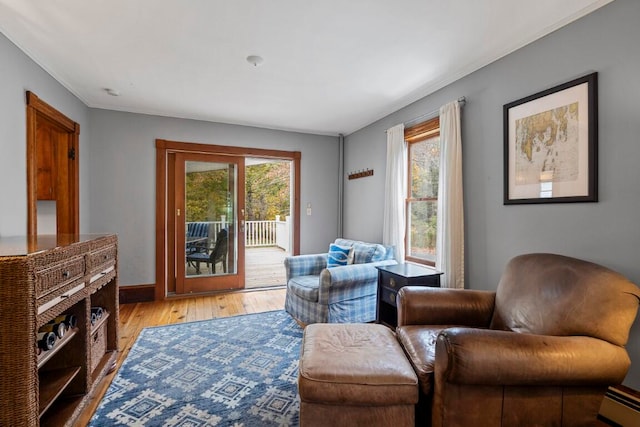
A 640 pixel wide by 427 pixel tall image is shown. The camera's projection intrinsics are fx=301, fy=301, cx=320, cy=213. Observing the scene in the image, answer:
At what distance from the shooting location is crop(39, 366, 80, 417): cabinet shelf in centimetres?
151

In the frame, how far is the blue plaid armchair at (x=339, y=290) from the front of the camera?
9.18ft

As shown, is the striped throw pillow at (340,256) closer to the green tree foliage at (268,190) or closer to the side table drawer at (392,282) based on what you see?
the side table drawer at (392,282)

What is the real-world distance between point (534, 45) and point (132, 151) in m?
4.28

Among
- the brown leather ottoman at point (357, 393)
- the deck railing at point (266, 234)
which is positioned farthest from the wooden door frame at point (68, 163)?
the deck railing at point (266, 234)

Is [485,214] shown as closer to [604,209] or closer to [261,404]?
[604,209]

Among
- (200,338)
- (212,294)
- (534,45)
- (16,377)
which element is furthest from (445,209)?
(212,294)

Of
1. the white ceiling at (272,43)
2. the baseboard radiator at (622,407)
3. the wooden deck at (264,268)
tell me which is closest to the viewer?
the baseboard radiator at (622,407)

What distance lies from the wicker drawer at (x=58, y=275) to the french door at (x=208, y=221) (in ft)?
7.92

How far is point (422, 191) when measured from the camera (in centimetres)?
331

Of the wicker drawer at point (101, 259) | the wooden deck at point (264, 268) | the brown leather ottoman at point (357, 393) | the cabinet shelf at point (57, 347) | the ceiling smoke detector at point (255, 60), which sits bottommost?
the wooden deck at point (264, 268)

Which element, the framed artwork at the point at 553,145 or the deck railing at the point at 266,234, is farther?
the deck railing at the point at 266,234

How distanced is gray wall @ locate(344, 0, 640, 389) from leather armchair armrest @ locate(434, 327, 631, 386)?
0.62 m

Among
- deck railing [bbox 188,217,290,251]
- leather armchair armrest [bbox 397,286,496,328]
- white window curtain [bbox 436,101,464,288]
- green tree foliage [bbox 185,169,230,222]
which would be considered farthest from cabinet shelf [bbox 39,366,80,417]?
deck railing [bbox 188,217,290,251]

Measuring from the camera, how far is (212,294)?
4230mm
